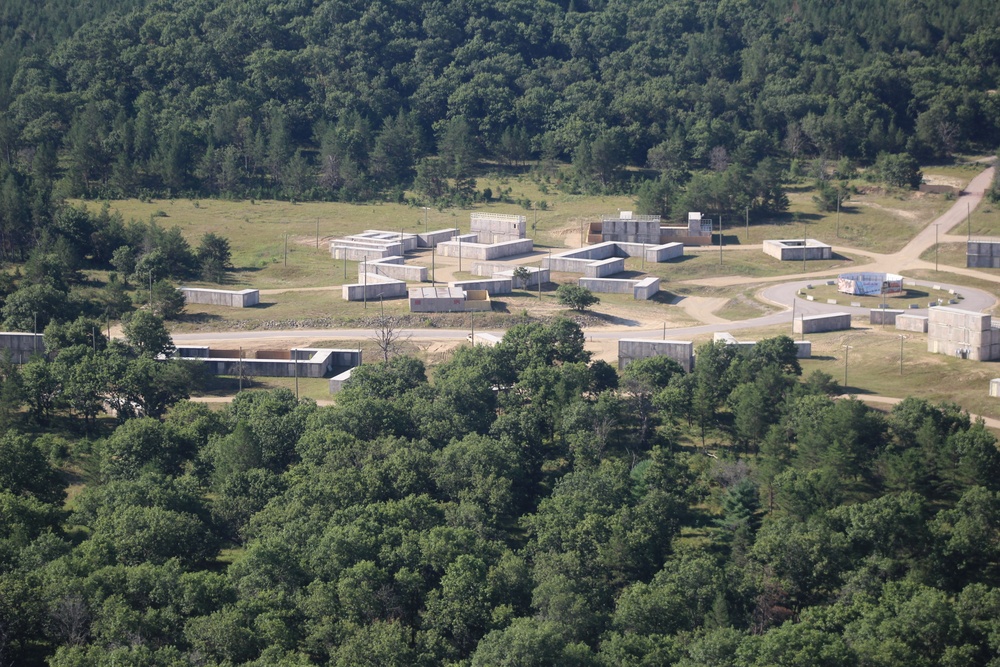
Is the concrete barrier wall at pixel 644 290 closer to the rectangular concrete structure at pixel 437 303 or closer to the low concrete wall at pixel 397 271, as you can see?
the rectangular concrete structure at pixel 437 303

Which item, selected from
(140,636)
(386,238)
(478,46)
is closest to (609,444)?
(140,636)

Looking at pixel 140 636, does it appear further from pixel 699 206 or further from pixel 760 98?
pixel 760 98

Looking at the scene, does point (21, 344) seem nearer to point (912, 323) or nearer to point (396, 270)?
point (396, 270)

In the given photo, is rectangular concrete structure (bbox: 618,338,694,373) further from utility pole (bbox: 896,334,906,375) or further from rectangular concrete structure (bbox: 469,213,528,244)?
rectangular concrete structure (bbox: 469,213,528,244)

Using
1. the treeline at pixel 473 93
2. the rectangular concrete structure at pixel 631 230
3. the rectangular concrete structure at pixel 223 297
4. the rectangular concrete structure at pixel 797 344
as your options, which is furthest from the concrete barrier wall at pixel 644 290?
the rectangular concrete structure at pixel 223 297

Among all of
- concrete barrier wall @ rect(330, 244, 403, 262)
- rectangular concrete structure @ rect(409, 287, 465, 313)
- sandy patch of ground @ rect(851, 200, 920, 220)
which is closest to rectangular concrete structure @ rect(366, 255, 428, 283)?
concrete barrier wall @ rect(330, 244, 403, 262)

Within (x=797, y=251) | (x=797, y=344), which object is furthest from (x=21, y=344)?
(x=797, y=251)
